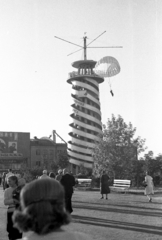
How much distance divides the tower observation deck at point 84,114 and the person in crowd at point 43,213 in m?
64.7

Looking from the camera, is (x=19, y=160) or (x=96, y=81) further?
(x=19, y=160)

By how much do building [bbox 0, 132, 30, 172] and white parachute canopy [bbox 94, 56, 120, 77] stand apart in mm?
52631

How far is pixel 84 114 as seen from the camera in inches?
2712

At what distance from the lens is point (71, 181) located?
12.3 meters

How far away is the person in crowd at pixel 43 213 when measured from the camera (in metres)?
2.11

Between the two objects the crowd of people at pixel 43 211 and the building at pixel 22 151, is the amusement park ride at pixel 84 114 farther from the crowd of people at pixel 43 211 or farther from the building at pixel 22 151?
the crowd of people at pixel 43 211

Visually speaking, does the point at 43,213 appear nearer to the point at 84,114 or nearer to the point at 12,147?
the point at 84,114

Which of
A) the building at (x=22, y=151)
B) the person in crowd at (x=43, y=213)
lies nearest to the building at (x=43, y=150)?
the building at (x=22, y=151)

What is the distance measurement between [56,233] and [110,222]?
8832 mm

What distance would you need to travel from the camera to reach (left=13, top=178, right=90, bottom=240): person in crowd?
2.11 meters

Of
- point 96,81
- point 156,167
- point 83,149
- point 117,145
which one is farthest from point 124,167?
point 96,81

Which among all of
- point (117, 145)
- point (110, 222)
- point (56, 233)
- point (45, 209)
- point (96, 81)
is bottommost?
point (110, 222)

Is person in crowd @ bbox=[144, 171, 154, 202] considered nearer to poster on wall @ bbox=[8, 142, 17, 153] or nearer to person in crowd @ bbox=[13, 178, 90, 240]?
person in crowd @ bbox=[13, 178, 90, 240]

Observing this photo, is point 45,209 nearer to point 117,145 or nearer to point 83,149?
point 117,145
